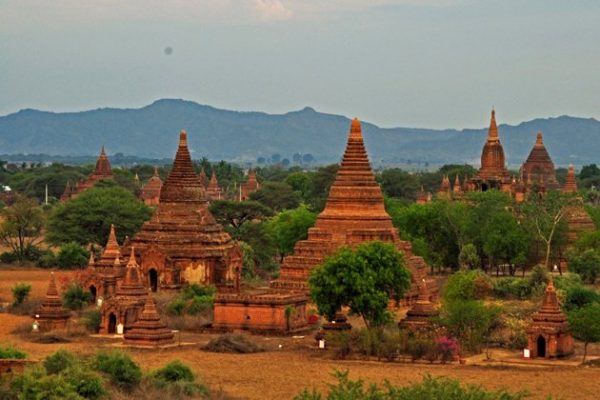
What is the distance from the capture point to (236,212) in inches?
3098

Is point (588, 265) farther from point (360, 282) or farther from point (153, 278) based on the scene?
point (360, 282)

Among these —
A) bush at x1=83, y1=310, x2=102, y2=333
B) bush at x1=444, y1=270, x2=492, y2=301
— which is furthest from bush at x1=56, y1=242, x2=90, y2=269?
bush at x1=83, y1=310, x2=102, y2=333

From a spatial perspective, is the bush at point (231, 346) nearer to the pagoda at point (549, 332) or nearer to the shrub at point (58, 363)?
the pagoda at point (549, 332)

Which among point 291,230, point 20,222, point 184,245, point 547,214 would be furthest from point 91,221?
point 547,214

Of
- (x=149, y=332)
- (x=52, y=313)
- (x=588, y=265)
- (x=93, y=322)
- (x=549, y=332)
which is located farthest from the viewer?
(x=588, y=265)

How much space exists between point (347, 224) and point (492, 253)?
1372cm

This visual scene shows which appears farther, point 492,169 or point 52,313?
point 492,169

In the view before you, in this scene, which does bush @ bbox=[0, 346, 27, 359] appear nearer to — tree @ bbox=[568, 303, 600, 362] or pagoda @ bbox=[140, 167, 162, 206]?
tree @ bbox=[568, 303, 600, 362]

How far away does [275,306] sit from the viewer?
48969 millimetres

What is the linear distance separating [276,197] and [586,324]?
71.3 metres

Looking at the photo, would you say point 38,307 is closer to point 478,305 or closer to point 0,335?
→ point 0,335

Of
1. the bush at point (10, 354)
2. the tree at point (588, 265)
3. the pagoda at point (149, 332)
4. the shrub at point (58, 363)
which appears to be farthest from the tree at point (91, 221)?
the shrub at point (58, 363)

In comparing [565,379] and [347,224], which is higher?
[347,224]

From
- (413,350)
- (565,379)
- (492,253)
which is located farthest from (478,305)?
(492,253)
